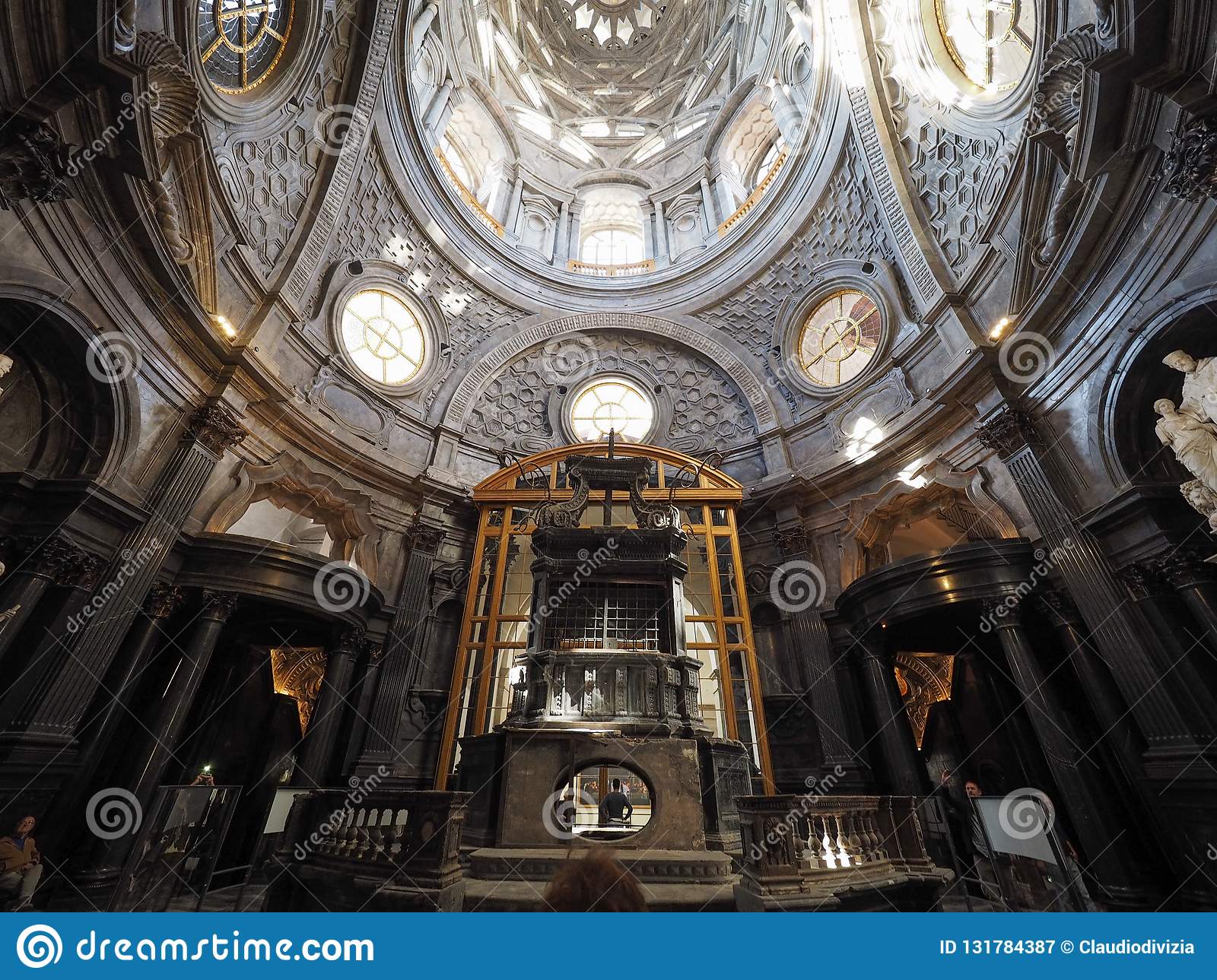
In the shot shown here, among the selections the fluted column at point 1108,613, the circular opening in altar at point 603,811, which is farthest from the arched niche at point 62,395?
the fluted column at point 1108,613

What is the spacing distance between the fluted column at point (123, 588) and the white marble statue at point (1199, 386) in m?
12.8

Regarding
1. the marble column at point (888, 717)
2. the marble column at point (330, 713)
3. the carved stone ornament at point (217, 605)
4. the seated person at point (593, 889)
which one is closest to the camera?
the seated person at point (593, 889)

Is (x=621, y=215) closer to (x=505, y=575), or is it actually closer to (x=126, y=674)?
(x=505, y=575)

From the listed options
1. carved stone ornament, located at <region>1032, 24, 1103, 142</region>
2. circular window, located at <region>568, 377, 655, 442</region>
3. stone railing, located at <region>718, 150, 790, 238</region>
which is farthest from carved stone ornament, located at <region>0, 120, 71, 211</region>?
stone railing, located at <region>718, 150, 790, 238</region>

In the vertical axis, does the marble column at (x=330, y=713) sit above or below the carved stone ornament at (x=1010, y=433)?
below

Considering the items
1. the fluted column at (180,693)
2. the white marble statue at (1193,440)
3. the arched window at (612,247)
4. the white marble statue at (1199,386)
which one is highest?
the arched window at (612,247)

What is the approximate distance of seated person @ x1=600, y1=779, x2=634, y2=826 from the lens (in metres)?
7.58

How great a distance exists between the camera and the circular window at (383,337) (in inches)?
529

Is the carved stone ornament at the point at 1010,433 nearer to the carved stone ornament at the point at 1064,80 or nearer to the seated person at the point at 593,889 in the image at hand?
the carved stone ornament at the point at 1064,80

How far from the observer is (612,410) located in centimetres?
1648

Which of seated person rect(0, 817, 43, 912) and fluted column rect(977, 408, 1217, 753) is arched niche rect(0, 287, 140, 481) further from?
fluted column rect(977, 408, 1217, 753)

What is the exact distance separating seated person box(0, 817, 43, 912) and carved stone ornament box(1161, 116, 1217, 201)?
520 inches

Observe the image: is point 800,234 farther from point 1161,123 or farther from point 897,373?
point 1161,123

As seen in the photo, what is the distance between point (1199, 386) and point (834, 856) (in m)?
6.04
